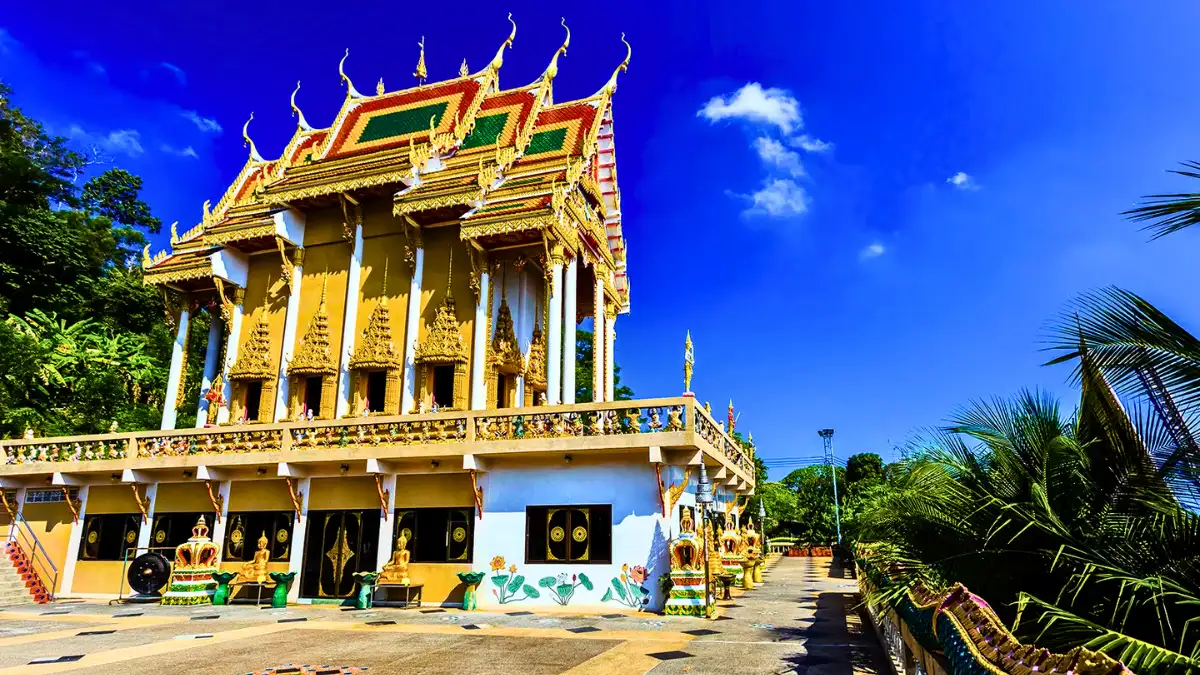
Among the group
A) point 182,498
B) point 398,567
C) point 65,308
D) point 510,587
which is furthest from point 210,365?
point 65,308

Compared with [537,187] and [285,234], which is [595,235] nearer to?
[537,187]

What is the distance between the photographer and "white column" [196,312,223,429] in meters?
18.8

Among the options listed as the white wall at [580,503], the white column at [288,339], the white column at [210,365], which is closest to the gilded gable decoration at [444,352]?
the white wall at [580,503]

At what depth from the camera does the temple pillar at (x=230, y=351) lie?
60.0ft

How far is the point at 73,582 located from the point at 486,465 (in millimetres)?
10978

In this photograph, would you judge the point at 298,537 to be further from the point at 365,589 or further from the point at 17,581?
the point at 17,581

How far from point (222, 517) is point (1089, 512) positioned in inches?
643

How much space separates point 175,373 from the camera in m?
19.3

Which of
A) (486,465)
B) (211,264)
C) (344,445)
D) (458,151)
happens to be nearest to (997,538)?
(486,465)

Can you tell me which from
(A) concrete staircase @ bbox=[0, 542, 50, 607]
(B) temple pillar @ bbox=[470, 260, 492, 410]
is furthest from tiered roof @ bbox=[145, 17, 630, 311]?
(A) concrete staircase @ bbox=[0, 542, 50, 607]

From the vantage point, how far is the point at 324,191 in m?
18.2

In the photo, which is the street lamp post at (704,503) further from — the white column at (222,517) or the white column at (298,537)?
the white column at (222,517)

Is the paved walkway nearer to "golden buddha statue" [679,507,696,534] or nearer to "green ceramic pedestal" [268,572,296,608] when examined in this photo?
"green ceramic pedestal" [268,572,296,608]

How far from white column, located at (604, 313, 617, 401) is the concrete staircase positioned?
13943mm
